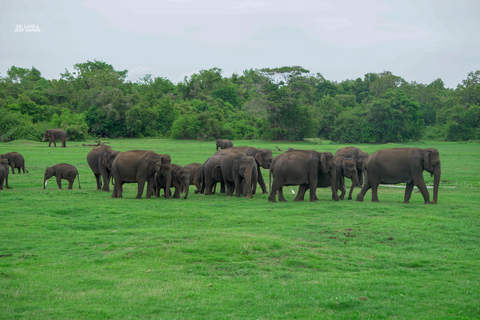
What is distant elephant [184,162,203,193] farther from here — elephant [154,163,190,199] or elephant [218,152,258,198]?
elephant [154,163,190,199]

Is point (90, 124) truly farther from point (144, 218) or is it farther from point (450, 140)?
point (144, 218)

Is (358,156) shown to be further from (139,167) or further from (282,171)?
(139,167)

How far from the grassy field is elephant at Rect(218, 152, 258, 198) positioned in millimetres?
1810

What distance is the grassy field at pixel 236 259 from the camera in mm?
6711

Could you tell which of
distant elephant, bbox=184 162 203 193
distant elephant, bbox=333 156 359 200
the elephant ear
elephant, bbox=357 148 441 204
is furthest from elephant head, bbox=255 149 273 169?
elephant, bbox=357 148 441 204

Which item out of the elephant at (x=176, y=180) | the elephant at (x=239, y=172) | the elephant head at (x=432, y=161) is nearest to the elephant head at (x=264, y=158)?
the elephant at (x=239, y=172)

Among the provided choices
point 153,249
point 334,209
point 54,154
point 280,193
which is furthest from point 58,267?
point 54,154

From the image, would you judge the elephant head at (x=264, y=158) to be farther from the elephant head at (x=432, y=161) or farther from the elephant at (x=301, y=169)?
the elephant head at (x=432, y=161)

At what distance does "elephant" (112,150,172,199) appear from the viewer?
17.0 m

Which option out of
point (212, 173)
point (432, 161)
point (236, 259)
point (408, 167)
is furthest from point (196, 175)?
point (236, 259)

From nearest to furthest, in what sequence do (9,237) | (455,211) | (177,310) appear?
(177,310)
(9,237)
(455,211)

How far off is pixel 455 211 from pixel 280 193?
5.46m

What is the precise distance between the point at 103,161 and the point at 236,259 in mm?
10967

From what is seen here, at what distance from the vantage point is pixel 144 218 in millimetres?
13164
